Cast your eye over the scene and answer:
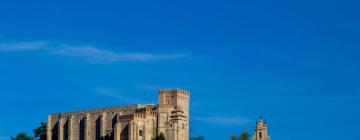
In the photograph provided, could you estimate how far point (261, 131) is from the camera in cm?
15050

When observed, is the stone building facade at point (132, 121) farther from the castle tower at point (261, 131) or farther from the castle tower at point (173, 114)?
the castle tower at point (261, 131)

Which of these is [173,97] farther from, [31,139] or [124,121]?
[31,139]

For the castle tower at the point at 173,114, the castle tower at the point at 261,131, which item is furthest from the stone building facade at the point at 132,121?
the castle tower at the point at 261,131

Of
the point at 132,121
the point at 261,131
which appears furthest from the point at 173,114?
the point at 261,131

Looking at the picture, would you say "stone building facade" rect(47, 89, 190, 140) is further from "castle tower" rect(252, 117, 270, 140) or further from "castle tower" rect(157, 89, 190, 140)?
"castle tower" rect(252, 117, 270, 140)

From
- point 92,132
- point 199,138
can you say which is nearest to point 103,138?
point 92,132

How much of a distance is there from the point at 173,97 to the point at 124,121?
9.01 m

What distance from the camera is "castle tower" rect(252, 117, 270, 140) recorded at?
150 metres

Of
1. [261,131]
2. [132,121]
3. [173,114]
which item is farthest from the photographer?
[261,131]

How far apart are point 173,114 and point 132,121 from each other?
20.5ft

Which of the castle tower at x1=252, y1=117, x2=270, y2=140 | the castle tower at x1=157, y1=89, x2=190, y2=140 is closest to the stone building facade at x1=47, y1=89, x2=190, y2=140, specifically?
the castle tower at x1=157, y1=89, x2=190, y2=140

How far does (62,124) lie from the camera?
154 metres

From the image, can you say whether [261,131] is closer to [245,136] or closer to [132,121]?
[245,136]

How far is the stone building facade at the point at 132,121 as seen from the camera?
141 m
